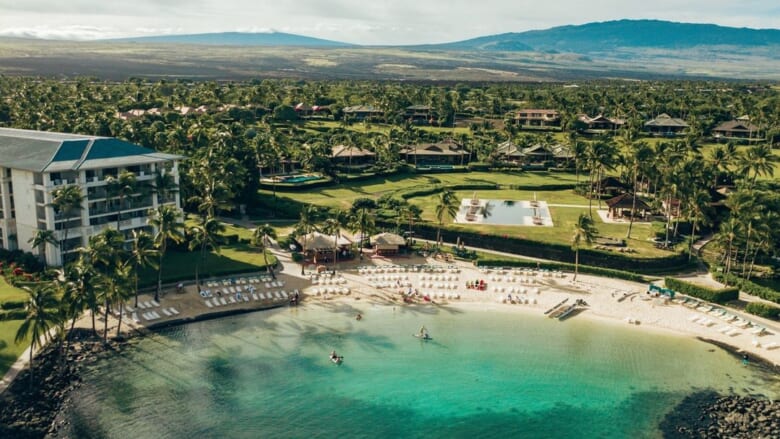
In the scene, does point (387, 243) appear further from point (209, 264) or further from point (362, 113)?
point (362, 113)

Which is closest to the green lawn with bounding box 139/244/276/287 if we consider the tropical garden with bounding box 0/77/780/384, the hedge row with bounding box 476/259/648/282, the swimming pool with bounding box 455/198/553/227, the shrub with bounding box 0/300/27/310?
the tropical garden with bounding box 0/77/780/384

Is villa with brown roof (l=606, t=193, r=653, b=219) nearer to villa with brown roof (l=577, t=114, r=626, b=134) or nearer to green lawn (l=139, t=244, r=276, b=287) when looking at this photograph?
green lawn (l=139, t=244, r=276, b=287)

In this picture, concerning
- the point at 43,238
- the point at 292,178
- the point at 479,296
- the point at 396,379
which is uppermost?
the point at 43,238

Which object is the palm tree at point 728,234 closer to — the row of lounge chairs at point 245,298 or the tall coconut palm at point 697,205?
the tall coconut palm at point 697,205

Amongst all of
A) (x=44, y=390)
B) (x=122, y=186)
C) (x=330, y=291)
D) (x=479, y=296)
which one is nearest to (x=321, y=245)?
(x=330, y=291)

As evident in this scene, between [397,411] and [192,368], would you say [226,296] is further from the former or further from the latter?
[397,411]

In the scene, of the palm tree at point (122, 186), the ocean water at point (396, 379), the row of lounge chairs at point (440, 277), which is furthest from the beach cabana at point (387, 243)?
the palm tree at point (122, 186)

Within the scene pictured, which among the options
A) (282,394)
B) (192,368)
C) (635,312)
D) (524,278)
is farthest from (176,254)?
(635,312)
